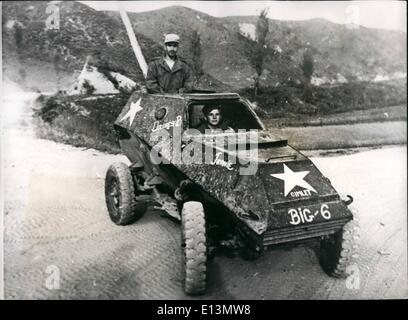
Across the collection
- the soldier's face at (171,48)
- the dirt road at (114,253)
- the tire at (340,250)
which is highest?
the soldier's face at (171,48)

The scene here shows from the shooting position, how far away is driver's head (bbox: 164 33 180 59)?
6.46 m

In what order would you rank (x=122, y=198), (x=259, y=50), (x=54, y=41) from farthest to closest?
(x=259, y=50) < (x=54, y=41) < (x=122, y=198)

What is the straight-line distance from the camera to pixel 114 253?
5156mm

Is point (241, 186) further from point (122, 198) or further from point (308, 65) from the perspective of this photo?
point (308, 65)

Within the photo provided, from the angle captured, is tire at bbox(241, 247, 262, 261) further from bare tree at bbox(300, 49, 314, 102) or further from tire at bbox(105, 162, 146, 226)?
bare tree at bbox(300, 49, 314, 102)

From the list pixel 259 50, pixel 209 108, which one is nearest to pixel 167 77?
pixel 209 108

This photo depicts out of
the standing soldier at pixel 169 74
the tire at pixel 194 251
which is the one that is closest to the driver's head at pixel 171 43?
the standing soldier at pixel 169 74

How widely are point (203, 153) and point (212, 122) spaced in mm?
811

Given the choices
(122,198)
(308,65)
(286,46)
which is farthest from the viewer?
(308,65)

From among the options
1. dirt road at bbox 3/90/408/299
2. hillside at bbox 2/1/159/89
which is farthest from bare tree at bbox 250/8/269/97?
dirt road at bbox 3/90/408/299

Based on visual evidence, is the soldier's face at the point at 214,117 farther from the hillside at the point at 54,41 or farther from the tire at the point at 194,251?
the hillside at the point at 54,41

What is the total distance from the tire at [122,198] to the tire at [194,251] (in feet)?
5.41

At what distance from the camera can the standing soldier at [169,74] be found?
6.58 meters
